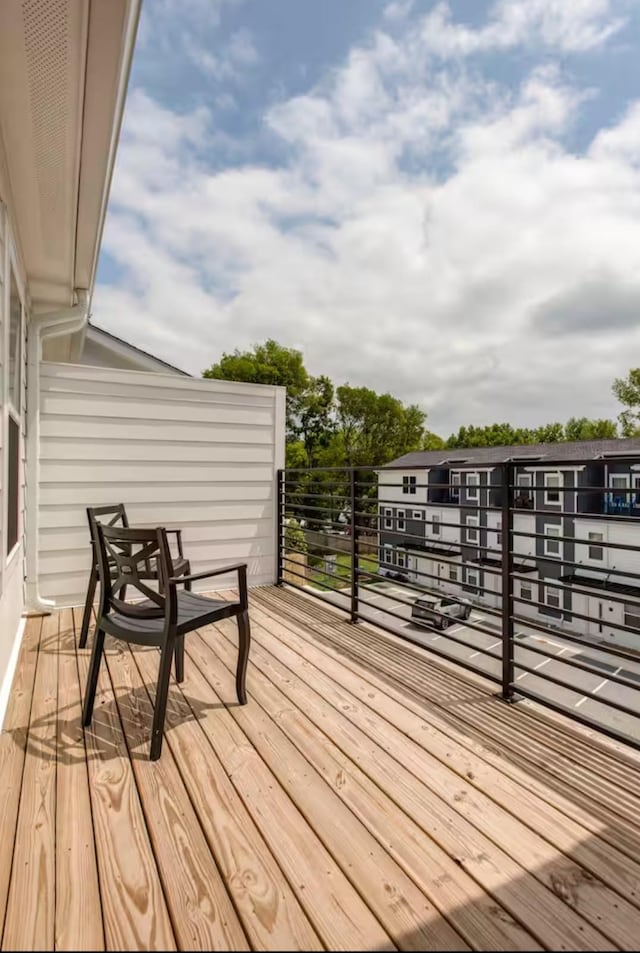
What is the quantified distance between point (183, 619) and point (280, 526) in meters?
2.62

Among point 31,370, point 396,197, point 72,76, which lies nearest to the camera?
point 72,76

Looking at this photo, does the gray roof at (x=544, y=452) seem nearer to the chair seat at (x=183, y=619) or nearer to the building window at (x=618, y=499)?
the building window at (x=618, y=499)

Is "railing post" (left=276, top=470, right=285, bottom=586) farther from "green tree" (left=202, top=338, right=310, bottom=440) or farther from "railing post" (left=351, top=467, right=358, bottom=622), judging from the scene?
"green tree" (left=202, top=338, right=310, bottom=440)

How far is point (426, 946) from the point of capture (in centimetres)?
103

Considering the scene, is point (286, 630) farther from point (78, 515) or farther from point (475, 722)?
point (78, 515)

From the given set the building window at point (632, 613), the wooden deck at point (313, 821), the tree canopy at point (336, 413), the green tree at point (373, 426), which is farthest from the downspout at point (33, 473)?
the green tree at point (373, 426)

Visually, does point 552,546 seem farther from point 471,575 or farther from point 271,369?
point 271,369

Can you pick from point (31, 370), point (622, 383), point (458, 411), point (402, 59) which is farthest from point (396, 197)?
point (458, 411)

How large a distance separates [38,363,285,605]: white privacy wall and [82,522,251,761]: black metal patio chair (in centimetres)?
186

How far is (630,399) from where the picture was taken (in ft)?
61.5

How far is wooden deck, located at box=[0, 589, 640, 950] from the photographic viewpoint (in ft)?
3.58

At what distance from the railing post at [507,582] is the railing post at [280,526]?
256 centimetres

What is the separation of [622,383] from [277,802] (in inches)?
858

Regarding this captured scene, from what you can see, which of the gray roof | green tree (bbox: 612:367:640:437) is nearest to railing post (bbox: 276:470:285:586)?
the gray roof
